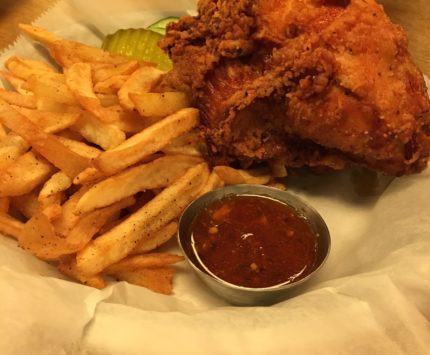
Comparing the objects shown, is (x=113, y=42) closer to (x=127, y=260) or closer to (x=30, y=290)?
(x=127, y=260)

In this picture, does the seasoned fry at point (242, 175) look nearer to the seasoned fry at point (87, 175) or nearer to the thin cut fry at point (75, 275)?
the seasoned fry at point (87, 175)

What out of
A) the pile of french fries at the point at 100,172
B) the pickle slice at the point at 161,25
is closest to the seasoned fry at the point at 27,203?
the pile of french fries at the point at 100,172

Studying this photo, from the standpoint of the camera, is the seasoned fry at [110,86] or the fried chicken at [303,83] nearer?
the fried chicken at [303,83]

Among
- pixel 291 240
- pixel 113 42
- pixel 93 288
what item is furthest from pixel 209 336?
pixel 113 42

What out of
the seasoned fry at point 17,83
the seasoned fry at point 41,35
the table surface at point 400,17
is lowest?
the table surface at point 400,17

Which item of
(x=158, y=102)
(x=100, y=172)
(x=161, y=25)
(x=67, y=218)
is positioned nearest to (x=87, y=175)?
(x=100, y=172)

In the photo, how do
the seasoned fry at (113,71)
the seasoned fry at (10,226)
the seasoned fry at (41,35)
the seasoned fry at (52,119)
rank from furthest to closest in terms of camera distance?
the seasoned fry at (41,35), the seasoned fry at (113,71), the seasoned fry at (52,119), the seasoned fry at (10,226)
